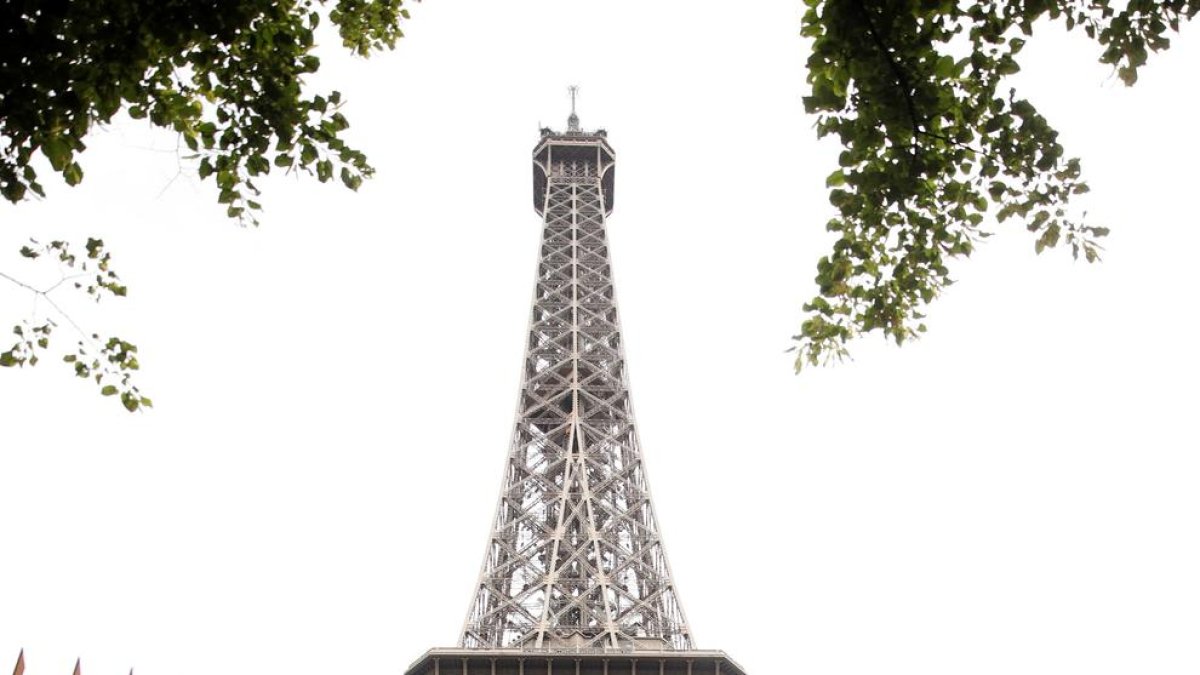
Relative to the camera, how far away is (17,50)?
6.59 metres

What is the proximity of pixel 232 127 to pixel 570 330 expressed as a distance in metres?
59.7

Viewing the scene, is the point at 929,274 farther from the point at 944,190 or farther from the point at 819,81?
the point at 819,81

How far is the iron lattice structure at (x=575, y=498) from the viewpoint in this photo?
2007 inches

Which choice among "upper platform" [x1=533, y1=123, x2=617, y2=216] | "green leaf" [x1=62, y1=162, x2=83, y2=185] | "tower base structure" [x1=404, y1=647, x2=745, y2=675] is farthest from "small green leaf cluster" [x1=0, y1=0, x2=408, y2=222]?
"upper platform" [x1=533, y1=123, x2=617, y2=216]

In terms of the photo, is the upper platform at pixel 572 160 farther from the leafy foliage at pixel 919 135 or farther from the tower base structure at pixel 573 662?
the leafy foliage at pixel 919 135

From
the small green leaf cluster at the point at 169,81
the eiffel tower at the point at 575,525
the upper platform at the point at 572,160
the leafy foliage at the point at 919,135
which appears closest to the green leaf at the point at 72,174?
the small green leaf cluster at the point at 169,81

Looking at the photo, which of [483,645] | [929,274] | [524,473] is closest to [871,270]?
[929,274]

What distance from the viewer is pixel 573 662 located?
4544 cm

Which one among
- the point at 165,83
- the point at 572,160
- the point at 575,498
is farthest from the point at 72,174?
the point at 572,160

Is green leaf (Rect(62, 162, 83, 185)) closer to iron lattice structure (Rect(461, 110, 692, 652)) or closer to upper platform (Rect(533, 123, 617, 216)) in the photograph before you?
iron lattice structure (Rect(461, 110, 692, 652))

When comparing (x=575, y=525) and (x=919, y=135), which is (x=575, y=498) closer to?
(x=575, y=525)

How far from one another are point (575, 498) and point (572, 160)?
3143cm

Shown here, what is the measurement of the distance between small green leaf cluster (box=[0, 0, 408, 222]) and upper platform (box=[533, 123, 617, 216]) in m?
71.9

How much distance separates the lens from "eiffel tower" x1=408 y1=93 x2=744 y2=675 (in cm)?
4538
